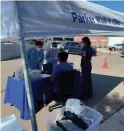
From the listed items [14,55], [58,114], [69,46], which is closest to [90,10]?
[58,114]

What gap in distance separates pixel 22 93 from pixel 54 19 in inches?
102

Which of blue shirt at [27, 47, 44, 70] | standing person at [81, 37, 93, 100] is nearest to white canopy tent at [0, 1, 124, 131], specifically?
standing person at [81, 37, 93, 100]

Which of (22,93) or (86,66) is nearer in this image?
(22,93)

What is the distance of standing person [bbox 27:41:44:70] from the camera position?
6.76m

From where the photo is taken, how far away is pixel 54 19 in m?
3.00

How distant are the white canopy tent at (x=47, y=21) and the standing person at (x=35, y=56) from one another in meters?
3.22

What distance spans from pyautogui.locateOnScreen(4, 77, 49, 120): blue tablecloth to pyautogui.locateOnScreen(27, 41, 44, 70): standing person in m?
1.15

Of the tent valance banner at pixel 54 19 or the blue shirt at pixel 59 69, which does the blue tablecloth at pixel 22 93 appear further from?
the tent valance banner at pixel 54 19

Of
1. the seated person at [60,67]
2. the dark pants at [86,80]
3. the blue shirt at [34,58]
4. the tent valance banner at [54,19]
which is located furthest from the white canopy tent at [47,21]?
the blue shirt at [34,58]

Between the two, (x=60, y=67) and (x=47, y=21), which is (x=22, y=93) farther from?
(x=47, y=21)

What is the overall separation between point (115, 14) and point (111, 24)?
464 mm

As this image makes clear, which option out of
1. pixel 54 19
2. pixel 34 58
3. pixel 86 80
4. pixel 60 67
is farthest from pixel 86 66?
pixel 54 19

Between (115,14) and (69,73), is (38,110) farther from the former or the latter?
(115,14)

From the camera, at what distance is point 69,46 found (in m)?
26.7
